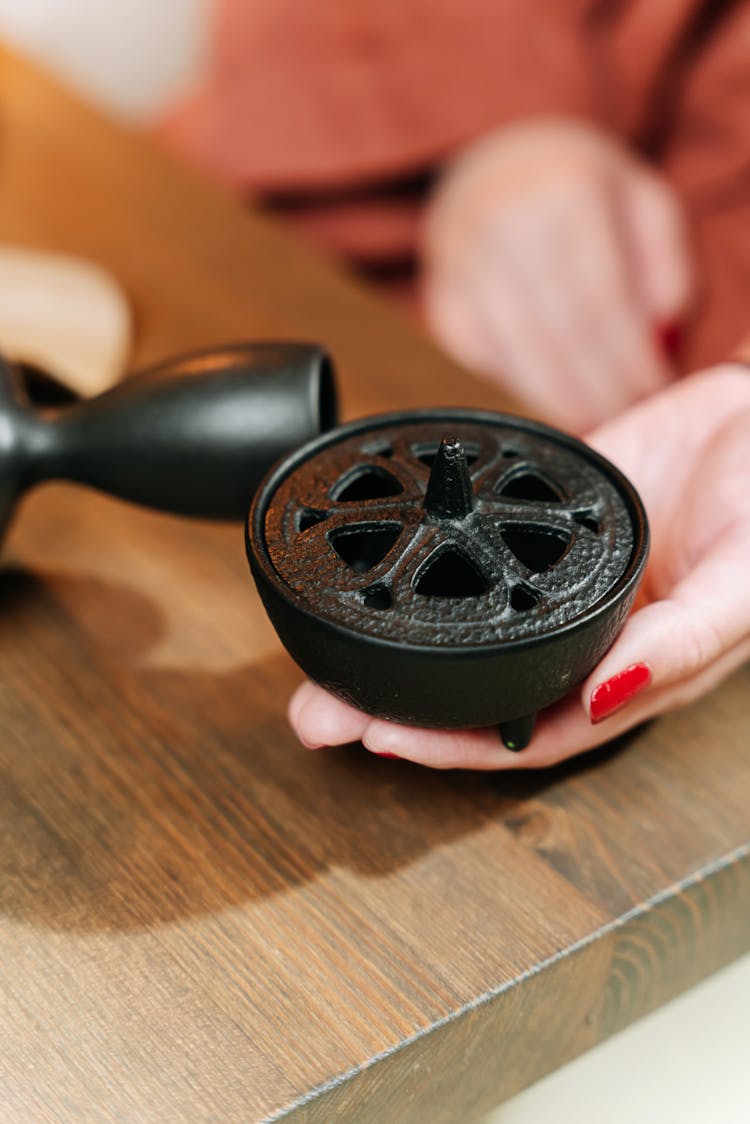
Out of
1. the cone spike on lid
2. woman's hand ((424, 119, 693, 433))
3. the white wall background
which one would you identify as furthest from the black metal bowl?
the white wall background

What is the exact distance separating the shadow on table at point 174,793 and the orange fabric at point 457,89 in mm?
672

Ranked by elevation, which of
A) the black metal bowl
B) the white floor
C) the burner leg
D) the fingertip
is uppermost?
the black metal bowl

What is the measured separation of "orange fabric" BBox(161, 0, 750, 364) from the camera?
1095mm

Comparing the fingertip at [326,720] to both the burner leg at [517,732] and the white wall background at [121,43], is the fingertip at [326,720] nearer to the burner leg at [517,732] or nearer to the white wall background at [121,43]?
the burner leg at [517,732]

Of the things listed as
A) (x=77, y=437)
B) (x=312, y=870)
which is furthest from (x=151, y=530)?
(x=312, y=870)

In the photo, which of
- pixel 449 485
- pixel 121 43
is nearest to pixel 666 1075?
pixel 449 485

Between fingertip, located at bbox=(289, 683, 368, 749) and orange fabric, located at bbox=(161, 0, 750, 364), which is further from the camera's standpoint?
orange fabric, located at bbox=(161, 0, 750, 364)

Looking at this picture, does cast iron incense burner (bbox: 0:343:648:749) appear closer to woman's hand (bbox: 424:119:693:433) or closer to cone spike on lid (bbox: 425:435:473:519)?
cone spike on lid (bbox: 425:435:473:519)

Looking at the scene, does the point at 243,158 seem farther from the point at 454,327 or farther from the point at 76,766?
the point at 76,766

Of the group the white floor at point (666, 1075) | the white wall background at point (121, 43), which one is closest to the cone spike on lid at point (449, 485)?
the white floor at point (666, 1075)

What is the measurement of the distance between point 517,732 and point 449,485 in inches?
4.2

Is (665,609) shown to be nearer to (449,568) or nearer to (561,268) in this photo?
(449,568)

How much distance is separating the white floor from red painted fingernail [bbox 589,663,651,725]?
0.67ft

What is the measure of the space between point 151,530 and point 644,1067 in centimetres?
40
